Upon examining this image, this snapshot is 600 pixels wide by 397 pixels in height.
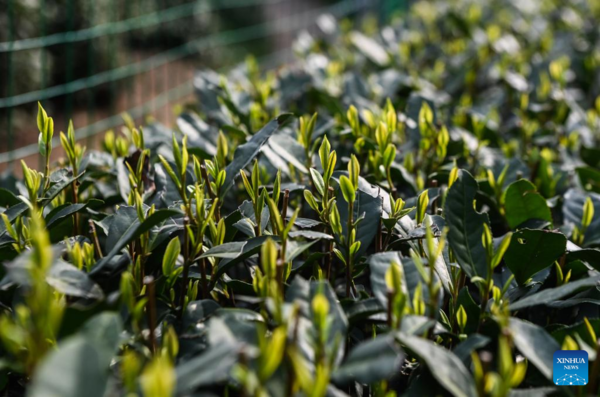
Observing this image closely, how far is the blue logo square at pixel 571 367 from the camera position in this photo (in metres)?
1.15

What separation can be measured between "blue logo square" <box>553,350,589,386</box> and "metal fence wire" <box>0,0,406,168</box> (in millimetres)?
3007

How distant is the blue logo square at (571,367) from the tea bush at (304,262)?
0.02 m

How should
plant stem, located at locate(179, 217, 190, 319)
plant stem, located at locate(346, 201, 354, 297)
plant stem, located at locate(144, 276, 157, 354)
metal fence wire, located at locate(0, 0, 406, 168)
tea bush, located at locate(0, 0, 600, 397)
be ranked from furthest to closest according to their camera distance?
metal fence wire, located at locate(0, 0, 406, 168) < plant stem, located at locate(346, 201, 354, 297) < plant stem, located at locate(179, 217, 190, 319) < plant stem, located at locate(144, 276, 157, 354) < tea bush, located at locate(0, 0, 600, 397)

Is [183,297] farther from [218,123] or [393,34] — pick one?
[393,34]

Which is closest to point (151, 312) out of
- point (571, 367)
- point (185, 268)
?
point (185, 268)

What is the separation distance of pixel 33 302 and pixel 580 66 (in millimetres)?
3283

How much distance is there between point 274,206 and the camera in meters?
1.30

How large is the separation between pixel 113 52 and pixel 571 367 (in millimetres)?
4986

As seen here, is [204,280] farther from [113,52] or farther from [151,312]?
[113,52]

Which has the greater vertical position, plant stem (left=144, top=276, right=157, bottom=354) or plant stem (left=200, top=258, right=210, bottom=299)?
plant stem (left=144, top=276, right=157, bottom=354)

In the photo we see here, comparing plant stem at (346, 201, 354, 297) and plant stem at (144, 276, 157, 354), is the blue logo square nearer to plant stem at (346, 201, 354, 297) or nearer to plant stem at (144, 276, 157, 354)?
plant stem at (346, 201, 354, 297)

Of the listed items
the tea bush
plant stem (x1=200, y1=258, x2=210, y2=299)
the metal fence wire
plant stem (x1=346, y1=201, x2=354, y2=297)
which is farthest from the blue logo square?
the metal fence wire

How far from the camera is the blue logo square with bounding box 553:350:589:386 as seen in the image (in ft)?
3.79

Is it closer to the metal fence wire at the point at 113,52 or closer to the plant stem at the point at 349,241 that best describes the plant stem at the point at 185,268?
the plant stem at the point at 349,241
